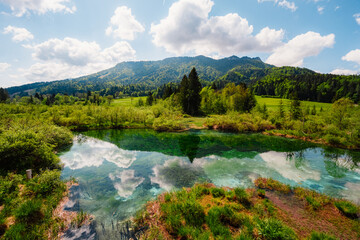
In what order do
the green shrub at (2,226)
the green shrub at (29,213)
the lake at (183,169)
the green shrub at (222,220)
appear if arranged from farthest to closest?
the lake at (183,169), the green shrub at (29,213), the green shrub at (222,220), the green shrub at (2,226)

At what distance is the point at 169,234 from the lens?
7207mm

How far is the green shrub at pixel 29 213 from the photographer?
286 inches

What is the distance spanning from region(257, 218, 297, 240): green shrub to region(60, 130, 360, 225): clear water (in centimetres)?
608

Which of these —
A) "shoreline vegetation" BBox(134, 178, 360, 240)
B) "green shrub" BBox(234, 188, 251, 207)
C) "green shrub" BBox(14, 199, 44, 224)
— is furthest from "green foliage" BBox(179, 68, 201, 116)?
"green shrub" BBox(14, 199, 44, 224)

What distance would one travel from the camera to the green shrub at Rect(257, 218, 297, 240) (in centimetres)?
603

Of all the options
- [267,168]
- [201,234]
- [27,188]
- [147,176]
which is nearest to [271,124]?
[267,168]

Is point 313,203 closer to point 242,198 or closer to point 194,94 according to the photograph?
point 242,198

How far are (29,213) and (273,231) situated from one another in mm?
12191

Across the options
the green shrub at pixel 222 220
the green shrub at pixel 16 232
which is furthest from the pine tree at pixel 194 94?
the green shrub at pixel 16 232

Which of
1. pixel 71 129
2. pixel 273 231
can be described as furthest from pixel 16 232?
pixel 71 129

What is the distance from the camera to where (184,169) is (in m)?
15.7

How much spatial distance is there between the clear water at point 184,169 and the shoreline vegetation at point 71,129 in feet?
7.59

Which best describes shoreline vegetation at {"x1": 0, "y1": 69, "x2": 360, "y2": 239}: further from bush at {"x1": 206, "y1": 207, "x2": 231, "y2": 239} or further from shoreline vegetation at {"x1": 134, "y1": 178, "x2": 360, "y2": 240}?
shoreline vegetation at {"x1": 134, "y1": 178, "x2": 360, "y2": 240}

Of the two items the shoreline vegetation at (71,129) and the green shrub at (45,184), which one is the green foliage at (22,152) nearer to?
the shoreline vegetation at (71,129)
